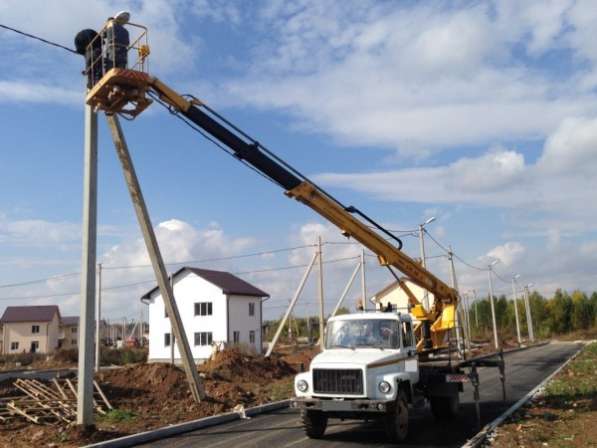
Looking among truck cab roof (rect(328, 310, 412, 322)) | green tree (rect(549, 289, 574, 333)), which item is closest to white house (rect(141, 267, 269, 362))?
truck cab roof (rect(328, 310, 412, 322))

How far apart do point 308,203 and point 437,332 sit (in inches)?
207

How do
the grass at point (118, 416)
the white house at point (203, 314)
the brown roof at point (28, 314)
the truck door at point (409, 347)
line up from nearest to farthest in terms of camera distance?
the truck door at point (409, 347), the grass at point (118, 416), the white house at point (203, 314), the brown roof at point (28, 314)

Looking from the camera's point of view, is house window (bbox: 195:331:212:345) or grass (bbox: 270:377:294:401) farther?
house window (bbox: 195:331:212:345)

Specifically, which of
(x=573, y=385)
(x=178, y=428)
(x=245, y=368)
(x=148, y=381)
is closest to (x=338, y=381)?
(x=178, y=428)

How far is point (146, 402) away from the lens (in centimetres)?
1722

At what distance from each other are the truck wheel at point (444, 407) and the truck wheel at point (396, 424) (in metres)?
2.33

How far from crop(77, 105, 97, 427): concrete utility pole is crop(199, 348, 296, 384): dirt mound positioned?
12.9 metres

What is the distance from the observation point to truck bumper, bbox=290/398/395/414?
429 inches

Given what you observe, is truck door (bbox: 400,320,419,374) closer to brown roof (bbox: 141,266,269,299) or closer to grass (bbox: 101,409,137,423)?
grass (bbox: 101,409,137,423)

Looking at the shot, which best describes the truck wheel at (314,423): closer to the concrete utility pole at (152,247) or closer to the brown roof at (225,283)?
the concrete utility pole at (152,247)

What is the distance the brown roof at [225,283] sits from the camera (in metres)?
47.0

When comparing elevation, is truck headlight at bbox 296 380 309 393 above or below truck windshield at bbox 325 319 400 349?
below

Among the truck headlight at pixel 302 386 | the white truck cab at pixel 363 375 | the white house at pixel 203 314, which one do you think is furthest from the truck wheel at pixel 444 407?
the white house at pixel 203 314

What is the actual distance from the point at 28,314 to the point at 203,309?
36.5 meters
